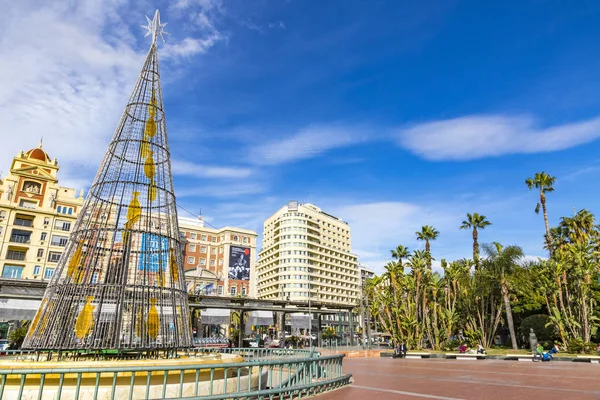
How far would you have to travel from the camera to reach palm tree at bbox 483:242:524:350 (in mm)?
33938

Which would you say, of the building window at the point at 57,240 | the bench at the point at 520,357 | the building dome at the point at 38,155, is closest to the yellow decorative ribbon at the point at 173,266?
the bench at the point at 520,357

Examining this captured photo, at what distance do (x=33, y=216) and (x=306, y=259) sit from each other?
200 ft

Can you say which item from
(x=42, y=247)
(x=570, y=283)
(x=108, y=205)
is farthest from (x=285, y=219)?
(x=108, y=205)

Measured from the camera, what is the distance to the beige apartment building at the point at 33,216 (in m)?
45.1

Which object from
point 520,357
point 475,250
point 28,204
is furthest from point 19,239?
point 475,250

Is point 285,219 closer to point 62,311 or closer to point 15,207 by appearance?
point 15,207

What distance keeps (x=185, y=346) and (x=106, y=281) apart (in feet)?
9.05

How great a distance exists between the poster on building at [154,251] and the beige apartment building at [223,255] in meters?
60.3

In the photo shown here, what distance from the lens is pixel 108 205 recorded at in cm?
1114

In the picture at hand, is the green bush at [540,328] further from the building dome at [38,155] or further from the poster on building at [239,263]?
the building dome at [38,155]

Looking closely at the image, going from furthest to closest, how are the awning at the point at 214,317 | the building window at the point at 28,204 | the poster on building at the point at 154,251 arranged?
the building window at the point at 28,204, the awning at the point at 214,317, the poster on building at the point at 154,251

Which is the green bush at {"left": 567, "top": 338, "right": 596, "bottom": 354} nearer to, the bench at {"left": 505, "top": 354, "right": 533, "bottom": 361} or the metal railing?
the bench at {"left": 505, "top": 354, "right": 533, "bottom": 361}

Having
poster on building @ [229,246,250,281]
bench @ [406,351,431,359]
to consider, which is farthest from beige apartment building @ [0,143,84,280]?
bench @ [406,351,431,359]

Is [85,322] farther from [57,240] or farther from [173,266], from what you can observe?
[57,240]
